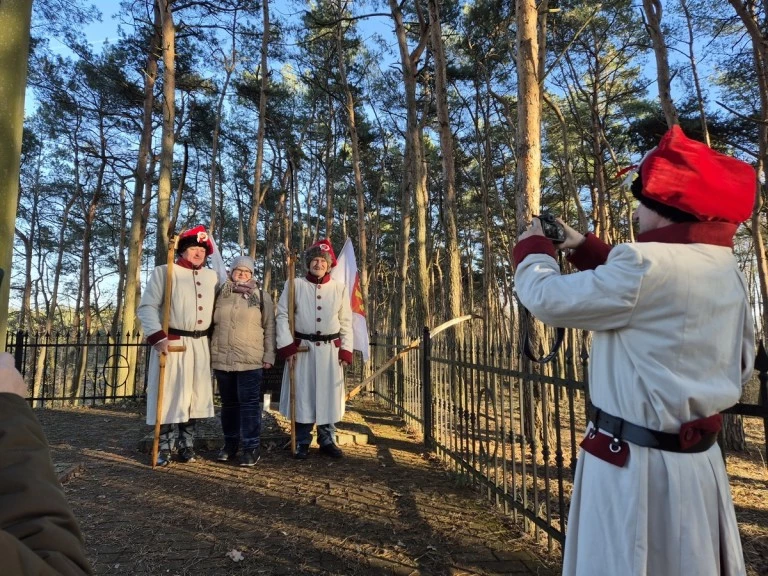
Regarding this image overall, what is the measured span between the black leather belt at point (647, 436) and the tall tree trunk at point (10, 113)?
2356 millimetres

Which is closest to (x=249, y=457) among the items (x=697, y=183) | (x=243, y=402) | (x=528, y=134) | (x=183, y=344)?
(x=243, y=402)

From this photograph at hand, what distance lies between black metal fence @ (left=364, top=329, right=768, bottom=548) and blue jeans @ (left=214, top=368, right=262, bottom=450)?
1.83 m

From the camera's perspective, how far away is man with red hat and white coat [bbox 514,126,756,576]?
1.34 m

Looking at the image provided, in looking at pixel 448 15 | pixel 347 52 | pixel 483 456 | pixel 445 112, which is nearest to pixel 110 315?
pixel 347 52

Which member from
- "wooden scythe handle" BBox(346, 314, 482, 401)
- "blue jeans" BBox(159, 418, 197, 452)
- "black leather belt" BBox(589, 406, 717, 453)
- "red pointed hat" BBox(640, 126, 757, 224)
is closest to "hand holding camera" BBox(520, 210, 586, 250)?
"red pointed hat" BBox(640, 126, 757, 224)

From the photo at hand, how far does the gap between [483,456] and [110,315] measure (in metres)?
45.6

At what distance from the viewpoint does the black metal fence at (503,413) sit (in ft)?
8.91

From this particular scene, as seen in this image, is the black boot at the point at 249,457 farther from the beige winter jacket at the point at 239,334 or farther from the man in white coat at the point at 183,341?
the beige winter jacket at the point at 239,334

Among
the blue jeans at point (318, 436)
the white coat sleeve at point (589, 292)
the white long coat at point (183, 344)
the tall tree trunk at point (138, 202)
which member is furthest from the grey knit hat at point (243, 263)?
the tall tree trunk at point (138, 202)

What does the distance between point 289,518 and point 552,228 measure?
2.82 meters

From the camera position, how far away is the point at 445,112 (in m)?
8.91

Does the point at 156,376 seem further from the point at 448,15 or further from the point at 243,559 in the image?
the point at 448,15

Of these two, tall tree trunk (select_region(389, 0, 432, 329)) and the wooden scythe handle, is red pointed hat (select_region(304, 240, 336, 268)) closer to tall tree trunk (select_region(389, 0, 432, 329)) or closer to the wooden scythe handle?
the wooden scythe handle

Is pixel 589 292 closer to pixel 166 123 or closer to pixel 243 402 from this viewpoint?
pixel 243 402
